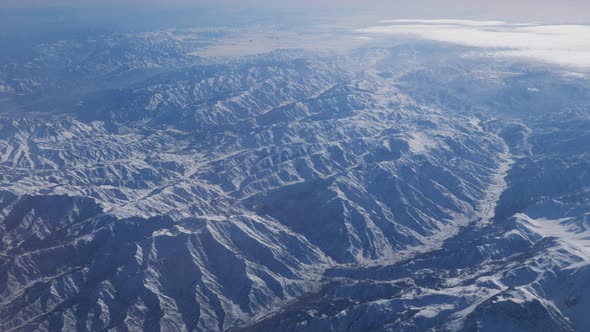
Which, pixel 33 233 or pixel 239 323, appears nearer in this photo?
pixel 239 323

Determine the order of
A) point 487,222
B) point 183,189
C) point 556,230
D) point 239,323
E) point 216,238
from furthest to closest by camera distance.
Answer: point 183,189 < point 487,222 < point 556,230 < point 216,238 < point 239,323

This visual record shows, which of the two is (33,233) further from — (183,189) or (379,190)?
(379,190)

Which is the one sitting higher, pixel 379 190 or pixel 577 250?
pixel 577 250

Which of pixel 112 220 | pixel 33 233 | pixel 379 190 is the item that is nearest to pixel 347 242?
pixel 379 190

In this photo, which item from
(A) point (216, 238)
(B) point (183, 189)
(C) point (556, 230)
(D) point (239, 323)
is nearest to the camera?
(D) point (239, 323)

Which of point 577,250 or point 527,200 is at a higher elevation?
point 577,250

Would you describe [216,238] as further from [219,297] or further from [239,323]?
[239,323]

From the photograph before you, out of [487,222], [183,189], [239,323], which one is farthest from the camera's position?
[183,189]

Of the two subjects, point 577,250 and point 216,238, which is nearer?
point 577,250

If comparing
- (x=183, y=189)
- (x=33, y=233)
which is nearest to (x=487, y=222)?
(x=183, y=189)

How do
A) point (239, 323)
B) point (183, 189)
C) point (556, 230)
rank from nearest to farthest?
point (239, 323), point (556, 230), point (183, 189)
